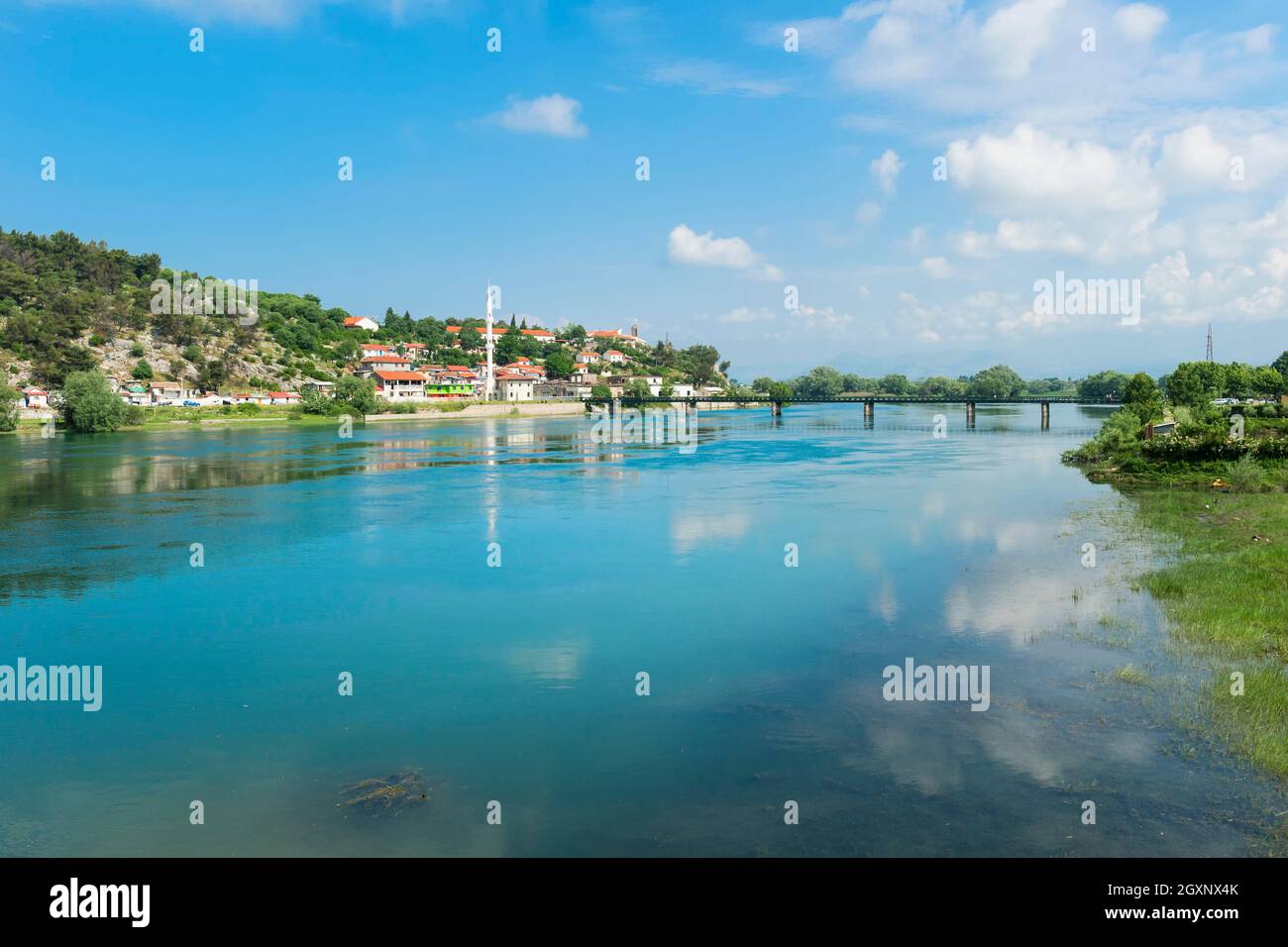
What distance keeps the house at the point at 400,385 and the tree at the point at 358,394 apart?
560 inches

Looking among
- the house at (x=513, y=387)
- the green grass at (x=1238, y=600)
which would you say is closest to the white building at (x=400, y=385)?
the house at (x=513, y=387)

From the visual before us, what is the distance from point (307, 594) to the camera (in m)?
18.4

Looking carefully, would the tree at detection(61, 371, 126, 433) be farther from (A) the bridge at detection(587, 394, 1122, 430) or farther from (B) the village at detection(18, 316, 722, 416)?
(A) the bridge at detection(587, 394, 1122, 430)

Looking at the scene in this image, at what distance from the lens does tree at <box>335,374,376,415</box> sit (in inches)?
3981

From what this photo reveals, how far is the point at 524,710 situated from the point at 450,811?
2950mm

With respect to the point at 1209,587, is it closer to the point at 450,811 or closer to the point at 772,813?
the point at 772,813

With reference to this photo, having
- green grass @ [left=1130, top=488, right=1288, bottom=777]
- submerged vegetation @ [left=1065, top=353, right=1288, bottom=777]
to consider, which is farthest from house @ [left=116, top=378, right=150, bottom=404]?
green grass @ [left=1130, top=488, right=1288, bottom=777]

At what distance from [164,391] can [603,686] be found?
106 m

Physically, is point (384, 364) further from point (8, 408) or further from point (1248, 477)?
point (1248, 477)

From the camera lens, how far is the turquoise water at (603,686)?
826 cm

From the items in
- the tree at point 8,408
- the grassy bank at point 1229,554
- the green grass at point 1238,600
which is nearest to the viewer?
the green grass at point 1238,600

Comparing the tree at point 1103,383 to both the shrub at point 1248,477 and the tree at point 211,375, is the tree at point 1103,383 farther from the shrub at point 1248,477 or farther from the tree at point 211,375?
the tree at point 211,375

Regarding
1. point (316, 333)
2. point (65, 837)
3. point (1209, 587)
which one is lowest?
point (65, 837)
